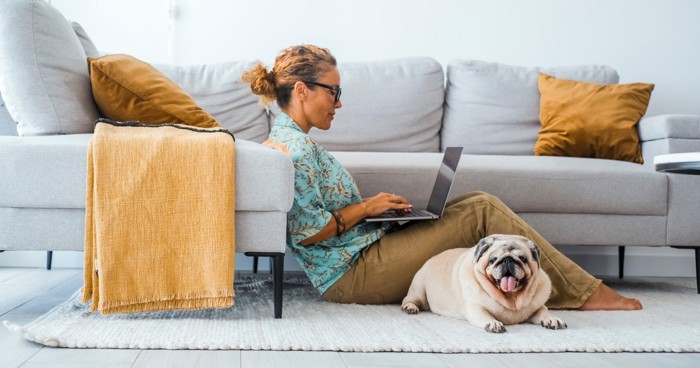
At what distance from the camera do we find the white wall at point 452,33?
129 inches

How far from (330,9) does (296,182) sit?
168 cm

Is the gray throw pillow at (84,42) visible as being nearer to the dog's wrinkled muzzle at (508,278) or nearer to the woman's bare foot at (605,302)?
the dog's wrinkled muzzle at (508,278)

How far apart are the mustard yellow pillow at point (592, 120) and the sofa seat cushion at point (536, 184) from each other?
1.16ft

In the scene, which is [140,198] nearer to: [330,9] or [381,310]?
[381,310]

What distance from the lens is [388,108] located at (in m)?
3.04

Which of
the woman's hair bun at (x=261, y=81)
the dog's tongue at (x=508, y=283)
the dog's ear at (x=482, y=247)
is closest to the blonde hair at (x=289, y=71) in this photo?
the woman's hair bun at (x=261, y=81)

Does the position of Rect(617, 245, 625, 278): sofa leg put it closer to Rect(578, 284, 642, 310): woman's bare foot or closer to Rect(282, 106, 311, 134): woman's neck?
Rect(578, 284, 642, 310): woman's bare foot

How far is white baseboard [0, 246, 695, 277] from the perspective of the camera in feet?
10.2

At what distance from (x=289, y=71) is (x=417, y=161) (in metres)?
0.70

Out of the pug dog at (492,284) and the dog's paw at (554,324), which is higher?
the pug dog at (492,284)

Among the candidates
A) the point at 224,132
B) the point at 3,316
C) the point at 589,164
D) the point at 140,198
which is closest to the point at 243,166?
the point at 224,132

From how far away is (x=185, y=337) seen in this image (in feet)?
5.28

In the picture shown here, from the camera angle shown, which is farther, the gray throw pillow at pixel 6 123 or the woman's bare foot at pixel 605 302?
the gray throw pillow at pixel 6 123

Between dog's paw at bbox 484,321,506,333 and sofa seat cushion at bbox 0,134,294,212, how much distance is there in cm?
61
